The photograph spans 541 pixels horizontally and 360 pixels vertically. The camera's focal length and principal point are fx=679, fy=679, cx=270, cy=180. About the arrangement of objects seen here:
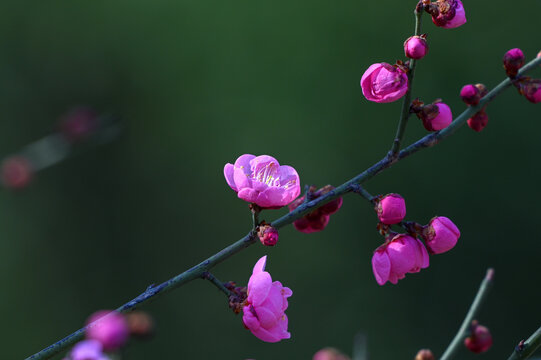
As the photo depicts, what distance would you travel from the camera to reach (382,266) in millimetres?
1151

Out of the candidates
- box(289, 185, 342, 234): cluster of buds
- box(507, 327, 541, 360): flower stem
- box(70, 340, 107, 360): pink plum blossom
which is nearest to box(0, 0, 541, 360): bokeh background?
box(289, 185, 342, 234): cluster of buds

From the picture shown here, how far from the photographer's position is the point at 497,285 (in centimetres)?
416

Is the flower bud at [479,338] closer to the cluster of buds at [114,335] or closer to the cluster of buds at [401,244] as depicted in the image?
the cluster of buds at [401,244]

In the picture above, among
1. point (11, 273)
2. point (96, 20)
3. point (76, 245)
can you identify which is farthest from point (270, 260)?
point (96, 20)

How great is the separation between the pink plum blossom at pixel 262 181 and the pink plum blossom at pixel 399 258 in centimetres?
18

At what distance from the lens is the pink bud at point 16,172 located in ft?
4.83

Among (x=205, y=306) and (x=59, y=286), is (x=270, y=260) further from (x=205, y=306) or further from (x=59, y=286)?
(x=59, y=286)

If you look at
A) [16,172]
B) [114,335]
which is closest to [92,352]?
[114,335]

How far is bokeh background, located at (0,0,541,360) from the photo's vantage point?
165 inches

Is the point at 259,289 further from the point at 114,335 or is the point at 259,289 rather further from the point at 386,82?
the point at 114,335

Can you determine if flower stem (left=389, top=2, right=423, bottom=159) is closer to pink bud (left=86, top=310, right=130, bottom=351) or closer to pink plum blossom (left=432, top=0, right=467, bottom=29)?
pink plum blossom (left=432, top=0, right=467, bottom=29)

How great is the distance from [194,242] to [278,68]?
4.29 ft

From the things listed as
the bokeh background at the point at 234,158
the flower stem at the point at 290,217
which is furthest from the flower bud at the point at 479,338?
the bokeh background at the point at 234,158

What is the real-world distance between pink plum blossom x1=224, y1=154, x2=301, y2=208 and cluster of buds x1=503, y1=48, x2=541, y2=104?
0.42 metres
